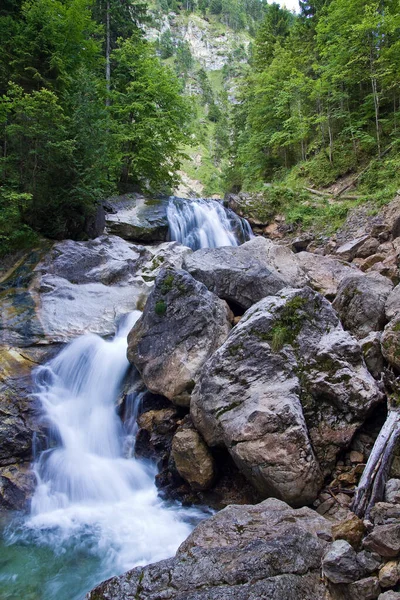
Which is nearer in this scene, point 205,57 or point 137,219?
point 137,219

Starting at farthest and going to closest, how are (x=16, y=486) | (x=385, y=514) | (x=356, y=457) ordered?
(x=16, y=486) < (x=356, y=457) < (x=385, y=514)

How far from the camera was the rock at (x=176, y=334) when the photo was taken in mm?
8258

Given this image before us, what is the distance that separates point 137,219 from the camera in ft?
55.2

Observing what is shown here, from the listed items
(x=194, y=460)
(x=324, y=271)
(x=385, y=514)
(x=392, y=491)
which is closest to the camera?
(x=385, y=514)

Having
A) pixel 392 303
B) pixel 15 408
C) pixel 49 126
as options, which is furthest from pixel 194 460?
pixel 49 126

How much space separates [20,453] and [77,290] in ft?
18.8

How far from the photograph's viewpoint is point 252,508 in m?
5.12

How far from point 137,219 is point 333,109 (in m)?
12.9

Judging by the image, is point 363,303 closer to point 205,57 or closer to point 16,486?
point 16,486

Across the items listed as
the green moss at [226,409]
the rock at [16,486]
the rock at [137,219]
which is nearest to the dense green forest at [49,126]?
the rock at [137,219]

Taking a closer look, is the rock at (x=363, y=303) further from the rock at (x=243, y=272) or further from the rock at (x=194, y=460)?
the rock at (x=194, y=460)

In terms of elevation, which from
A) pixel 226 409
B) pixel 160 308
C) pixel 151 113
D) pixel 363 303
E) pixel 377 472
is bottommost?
pixel 377 472

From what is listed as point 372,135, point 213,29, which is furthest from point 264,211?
point 213,29

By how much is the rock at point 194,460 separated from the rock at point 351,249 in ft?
31.5
